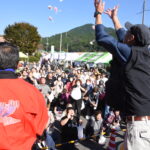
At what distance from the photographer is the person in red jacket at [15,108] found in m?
1.80

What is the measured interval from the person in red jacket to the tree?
56.9 metres

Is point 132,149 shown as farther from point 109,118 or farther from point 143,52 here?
point 109,118

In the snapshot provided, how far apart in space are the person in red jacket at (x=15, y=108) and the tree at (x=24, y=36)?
2240 inches

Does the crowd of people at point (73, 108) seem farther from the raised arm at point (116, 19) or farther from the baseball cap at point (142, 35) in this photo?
the baseball cap at point (142, 35)

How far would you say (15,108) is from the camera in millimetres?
1817

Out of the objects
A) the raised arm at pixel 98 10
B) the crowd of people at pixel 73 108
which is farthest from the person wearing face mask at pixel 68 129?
the raised arm at pixel 98 10

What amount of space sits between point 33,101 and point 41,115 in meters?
0.16

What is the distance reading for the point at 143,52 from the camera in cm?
215

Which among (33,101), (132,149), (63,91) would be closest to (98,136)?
(63,91)

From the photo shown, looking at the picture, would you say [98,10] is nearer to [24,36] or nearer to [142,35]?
[142,35]

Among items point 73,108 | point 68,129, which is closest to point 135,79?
point 68,129

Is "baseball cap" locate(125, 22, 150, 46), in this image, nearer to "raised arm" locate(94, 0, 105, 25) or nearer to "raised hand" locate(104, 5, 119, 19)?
"raised arm" locate(94, 0, 105, 25)

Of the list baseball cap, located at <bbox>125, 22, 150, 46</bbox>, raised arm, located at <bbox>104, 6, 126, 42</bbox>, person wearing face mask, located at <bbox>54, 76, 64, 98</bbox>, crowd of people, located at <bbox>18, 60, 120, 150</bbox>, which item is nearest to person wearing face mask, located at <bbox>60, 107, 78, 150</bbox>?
crowd of people, located at <bbox>18, 60, 120, 150</bbox>

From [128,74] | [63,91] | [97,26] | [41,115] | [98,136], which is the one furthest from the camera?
[63,91]
